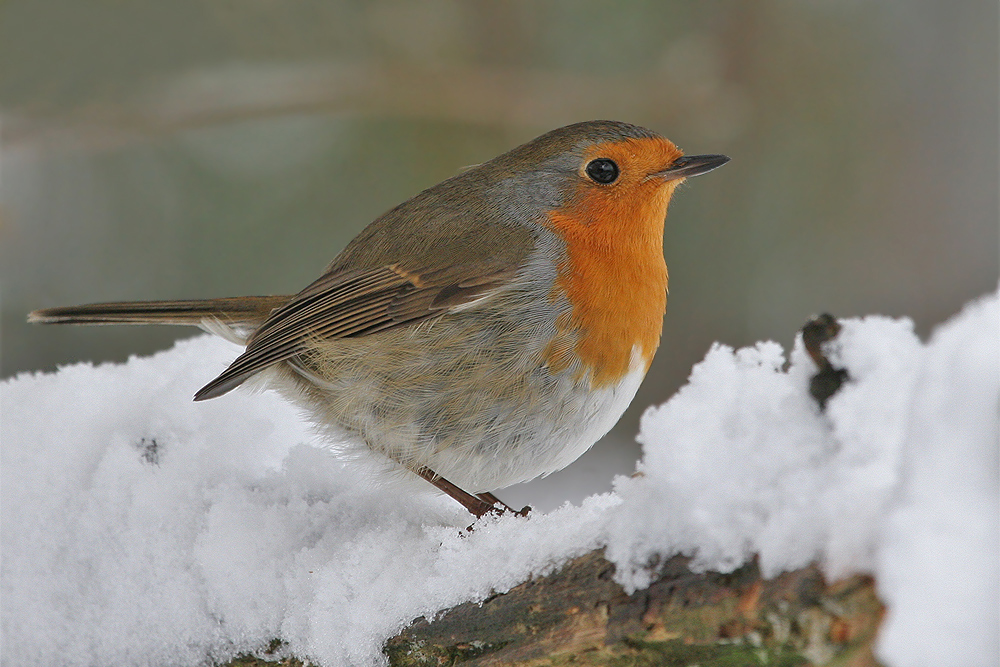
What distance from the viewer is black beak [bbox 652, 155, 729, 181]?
2.65 meters

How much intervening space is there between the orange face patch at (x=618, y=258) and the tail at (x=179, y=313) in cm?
108

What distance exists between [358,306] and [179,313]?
0.67 metres

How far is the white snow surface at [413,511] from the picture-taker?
1.07 metres

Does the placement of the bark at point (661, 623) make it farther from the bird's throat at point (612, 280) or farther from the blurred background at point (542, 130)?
the blurred background at point (542, 130)

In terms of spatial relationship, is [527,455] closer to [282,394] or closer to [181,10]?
[282,394]

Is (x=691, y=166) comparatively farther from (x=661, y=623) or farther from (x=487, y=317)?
(x=661, y=623)

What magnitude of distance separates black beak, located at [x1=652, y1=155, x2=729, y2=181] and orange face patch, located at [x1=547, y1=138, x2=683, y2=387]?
24mm

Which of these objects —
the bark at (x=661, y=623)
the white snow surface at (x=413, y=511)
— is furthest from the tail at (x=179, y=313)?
the bark at (x=661, y=623)

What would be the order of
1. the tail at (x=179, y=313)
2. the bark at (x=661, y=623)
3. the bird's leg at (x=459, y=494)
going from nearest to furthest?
the bark at (x=661, y=623)
the bird's leg at (x=459, y=494)
the tail at (x=179, y=313)

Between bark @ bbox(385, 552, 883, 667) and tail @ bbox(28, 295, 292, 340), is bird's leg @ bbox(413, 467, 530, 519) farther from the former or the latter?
tail @ bbox(28, 295, 292, 340)

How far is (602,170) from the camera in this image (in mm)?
2719

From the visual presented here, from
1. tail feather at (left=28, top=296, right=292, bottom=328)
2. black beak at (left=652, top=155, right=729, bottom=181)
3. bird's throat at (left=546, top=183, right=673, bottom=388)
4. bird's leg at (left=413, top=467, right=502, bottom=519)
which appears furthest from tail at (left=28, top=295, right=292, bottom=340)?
black beak at (left=652, top=155, right=729, bottom=181)

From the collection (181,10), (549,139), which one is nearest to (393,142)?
(181,10)

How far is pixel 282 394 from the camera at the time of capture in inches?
107
